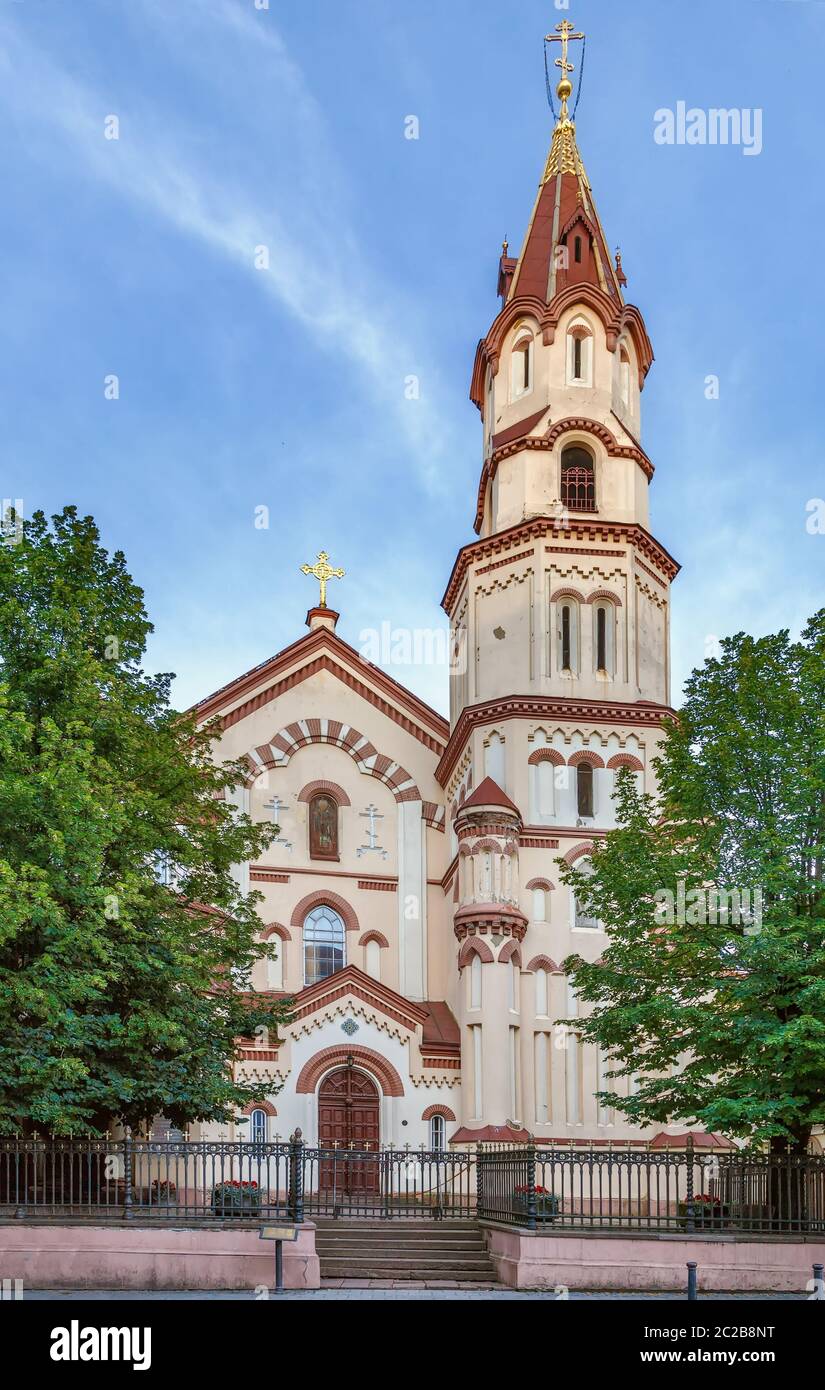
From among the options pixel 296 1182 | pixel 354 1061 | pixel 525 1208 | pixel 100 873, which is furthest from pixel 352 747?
pixel 525 1208

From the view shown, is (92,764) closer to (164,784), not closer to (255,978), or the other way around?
(164,784)

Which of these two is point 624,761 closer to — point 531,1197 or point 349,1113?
point 349,1113

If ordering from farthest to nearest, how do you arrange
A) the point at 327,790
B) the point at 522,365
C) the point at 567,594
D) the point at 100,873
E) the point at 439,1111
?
the point at 522,365, the point at 327,790, the point at 567,594, the point at 439,1111, the point at 100,873

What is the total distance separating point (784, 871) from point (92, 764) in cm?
1118

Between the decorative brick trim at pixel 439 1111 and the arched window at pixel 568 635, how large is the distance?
11.1 meters

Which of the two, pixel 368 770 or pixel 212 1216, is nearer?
pixel 212 1216

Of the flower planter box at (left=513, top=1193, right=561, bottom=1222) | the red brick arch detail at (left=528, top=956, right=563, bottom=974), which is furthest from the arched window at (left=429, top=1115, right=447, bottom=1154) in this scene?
the flower planter box at (left=513, top=1193, right=561, bottom=1222)

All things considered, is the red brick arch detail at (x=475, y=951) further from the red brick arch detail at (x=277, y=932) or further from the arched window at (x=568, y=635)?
the arched window at (x=568, y=635)

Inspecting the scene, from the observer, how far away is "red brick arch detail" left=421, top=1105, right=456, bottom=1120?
37438mm

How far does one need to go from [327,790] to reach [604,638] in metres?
8.42

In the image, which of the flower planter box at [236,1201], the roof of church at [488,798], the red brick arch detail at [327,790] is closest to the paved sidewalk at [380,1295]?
the flower planter box at [236,1201]

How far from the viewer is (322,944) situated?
40906mm

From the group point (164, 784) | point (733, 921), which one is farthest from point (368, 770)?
point (733, 921)

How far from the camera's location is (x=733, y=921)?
2595cm
